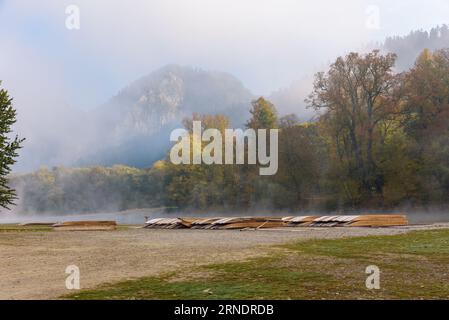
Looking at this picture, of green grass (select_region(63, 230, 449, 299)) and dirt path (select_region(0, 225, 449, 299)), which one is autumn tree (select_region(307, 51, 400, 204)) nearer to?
dirt path (select_region(0, 225, 449, 299))

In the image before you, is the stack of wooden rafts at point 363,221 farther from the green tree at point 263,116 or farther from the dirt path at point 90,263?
the green tree at point 263,116

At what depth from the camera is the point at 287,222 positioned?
39.2 meters

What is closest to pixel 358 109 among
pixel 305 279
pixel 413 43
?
pixel 305 279

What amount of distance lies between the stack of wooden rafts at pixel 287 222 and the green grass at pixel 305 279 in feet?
58.3

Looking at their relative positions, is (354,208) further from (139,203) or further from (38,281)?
(139,203)

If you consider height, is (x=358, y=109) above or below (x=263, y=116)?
below

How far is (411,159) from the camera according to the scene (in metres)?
54.3

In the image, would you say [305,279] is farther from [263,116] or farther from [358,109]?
[263,116]

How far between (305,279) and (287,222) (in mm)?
28372

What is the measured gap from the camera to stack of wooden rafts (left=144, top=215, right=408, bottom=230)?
34312 mm

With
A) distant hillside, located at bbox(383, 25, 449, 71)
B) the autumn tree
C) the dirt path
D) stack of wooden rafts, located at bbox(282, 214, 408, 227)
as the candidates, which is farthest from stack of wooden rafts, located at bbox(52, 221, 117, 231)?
distant hillside, located at bbox(383, 25, 449, 71)

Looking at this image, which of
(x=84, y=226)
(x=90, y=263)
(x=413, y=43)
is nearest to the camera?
(x=90, y=263)

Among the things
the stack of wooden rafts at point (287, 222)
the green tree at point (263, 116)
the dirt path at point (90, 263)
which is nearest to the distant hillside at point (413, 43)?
the green tree at point (263, 116)

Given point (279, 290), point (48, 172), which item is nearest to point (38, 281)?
point (279, 290)
